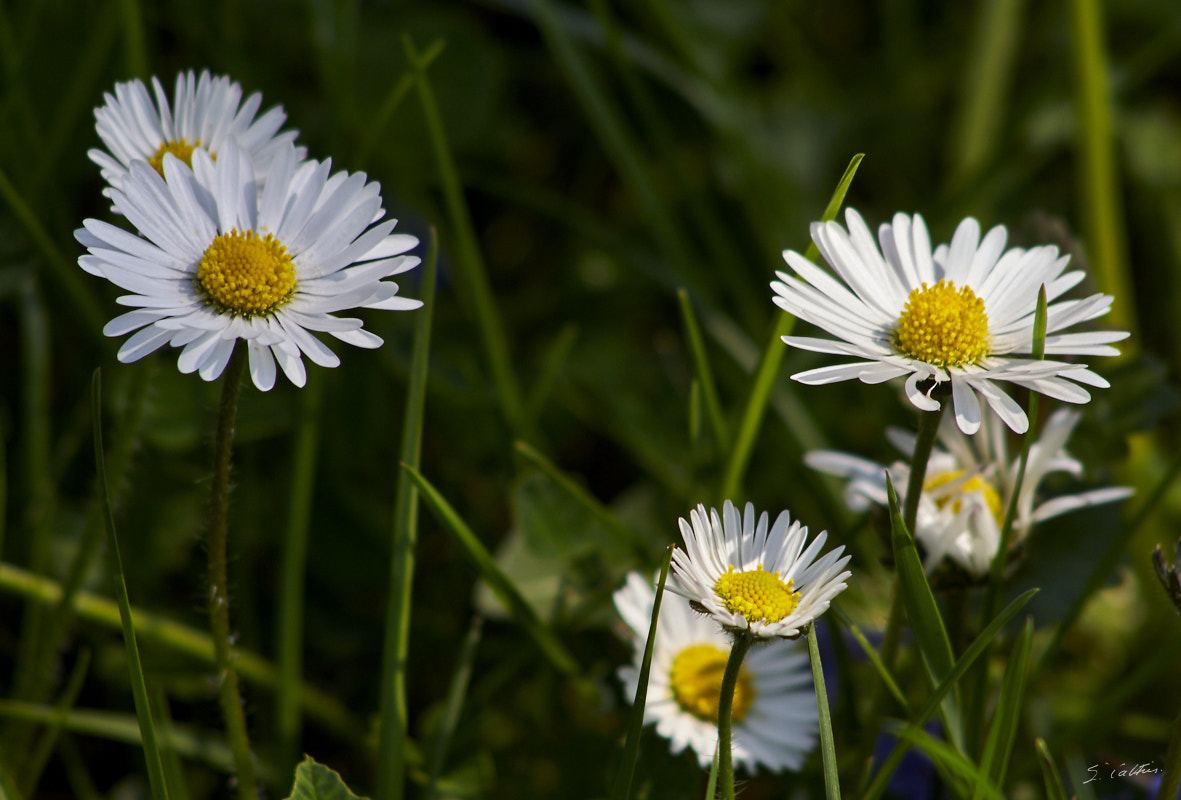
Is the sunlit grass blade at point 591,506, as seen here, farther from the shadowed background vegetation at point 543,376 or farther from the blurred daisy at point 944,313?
the blurred daisy at point 944,313

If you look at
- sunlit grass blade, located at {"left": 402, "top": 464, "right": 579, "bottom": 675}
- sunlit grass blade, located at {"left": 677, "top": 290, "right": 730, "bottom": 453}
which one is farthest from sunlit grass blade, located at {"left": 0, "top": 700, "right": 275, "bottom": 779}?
sunlit grass blade, located at {"left": 677, "top": 290, "right": 730, "bottom": 453}

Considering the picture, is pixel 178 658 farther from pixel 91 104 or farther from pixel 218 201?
pixel 91 104

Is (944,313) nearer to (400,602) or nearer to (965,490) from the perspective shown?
(965,490)

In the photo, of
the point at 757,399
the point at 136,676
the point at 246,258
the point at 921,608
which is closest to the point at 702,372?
the point at 757,399

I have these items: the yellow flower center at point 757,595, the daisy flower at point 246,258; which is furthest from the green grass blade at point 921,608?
the daisy flower at point 246,258

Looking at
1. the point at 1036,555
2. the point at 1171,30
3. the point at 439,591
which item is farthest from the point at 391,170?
the point at 1171,30
